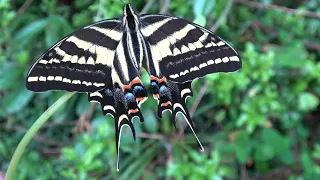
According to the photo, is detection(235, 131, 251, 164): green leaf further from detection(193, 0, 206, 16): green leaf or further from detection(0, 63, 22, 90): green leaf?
detection(0, 63, 22, 90): green leaf

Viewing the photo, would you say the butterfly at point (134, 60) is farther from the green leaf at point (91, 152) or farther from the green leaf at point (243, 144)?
the green leaf at point (243, 144)

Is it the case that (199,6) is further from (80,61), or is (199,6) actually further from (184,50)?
(80,61)

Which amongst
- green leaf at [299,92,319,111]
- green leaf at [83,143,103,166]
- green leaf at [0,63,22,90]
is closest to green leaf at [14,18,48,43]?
green leaf at [0,63,22,90]

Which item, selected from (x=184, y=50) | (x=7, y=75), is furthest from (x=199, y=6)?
(x=7, y=75)

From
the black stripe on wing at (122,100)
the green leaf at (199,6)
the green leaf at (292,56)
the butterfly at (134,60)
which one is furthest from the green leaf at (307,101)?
the black stripe on wing at (122,100)

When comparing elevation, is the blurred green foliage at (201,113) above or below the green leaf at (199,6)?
below

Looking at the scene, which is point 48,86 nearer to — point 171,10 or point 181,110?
point 181,110

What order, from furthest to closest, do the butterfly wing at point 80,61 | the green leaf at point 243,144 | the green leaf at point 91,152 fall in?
the green leaf at point 243,144, the green leaf at point 91,152, the butterfly wing at point 80,61
